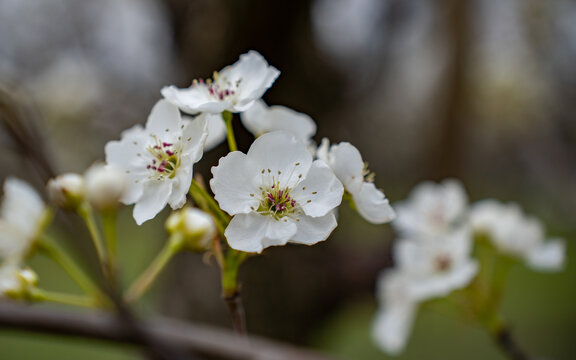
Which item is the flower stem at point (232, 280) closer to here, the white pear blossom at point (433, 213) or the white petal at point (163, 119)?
the white petal at point (163, 119)

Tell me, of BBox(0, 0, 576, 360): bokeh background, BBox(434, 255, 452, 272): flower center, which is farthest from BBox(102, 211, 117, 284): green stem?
BBox(434, 255, 452, 272): flower center

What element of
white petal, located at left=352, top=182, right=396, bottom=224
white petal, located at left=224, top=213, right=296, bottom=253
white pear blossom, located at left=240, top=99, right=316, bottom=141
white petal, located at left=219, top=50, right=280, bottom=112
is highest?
white petal, located at left=219, top=50, right=280, bottom=112

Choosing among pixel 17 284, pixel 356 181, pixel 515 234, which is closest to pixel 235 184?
pixel 356 181

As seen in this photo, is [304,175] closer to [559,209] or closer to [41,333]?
[41,333]

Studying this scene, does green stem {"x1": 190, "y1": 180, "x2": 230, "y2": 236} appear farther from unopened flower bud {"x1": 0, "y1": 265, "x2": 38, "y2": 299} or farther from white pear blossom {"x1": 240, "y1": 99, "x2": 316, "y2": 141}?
unopened flower bud {"x1": 0, "y1": 265, "x2": 38, "y2": 299}

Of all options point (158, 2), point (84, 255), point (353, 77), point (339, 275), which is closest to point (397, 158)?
point (353, 77)

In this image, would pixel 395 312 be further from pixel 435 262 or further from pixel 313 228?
pixel 313 228
